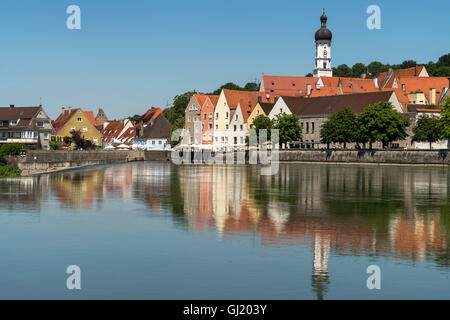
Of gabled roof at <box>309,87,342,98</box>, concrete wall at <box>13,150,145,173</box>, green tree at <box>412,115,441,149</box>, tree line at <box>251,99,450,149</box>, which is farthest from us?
gabled roof at <box>309,87,342,98</box>

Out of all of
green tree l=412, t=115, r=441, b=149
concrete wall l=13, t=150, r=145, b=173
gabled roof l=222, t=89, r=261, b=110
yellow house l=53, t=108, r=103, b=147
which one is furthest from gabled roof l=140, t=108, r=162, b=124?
green tree l=412, t=115, r=441, b=149

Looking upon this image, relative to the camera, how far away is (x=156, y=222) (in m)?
30.7

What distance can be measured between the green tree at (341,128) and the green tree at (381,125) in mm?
5084

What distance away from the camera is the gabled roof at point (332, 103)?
125m

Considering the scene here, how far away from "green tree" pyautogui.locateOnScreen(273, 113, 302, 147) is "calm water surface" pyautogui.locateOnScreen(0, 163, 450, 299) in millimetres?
80433

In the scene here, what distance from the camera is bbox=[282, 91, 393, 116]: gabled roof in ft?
412

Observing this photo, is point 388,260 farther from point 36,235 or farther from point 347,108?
point 347,108

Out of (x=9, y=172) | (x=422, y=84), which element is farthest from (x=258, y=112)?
(x=9, y=172)

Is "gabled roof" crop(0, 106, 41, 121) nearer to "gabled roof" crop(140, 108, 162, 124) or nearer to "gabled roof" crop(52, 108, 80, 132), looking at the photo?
"gabled roof" crop(52, 108, 80, 132)

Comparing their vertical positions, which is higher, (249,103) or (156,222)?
(249,103)

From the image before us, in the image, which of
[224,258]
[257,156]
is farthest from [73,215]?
[257,156]

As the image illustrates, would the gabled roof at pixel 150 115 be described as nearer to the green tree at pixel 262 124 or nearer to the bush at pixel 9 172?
the green tree at pixel 262 124

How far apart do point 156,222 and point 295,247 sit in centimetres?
896

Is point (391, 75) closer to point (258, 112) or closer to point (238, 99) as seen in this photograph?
point (238, 99)
